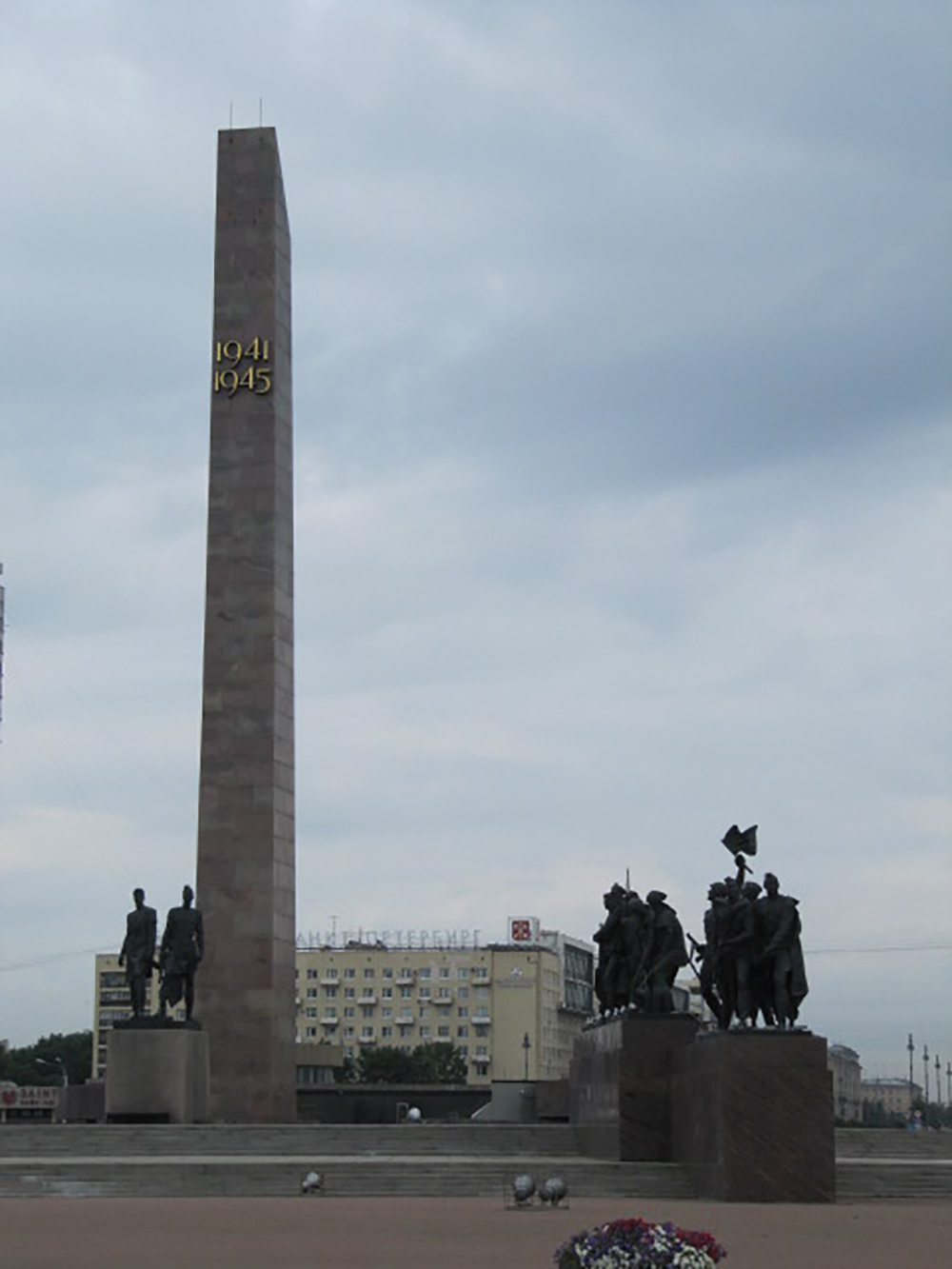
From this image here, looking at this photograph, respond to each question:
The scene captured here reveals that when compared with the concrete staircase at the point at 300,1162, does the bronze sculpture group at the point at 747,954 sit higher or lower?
higher

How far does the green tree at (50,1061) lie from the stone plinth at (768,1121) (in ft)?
316

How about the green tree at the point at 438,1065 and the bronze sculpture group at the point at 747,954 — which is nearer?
the bronze sculpture group at the point at 747,954

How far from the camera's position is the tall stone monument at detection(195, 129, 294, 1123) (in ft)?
108

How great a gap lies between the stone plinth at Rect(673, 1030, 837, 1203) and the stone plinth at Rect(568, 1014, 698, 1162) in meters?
2.08

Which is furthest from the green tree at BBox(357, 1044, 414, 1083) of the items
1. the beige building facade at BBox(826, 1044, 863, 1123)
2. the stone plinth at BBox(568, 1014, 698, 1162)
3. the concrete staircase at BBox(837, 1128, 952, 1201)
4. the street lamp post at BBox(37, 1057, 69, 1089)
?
the concrete staircase at BBox(837, 1128, 952, 1201)

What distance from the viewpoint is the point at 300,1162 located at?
21547mm

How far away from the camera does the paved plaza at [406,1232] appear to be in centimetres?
1317

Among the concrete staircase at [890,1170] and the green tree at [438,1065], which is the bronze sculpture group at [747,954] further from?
the green tree at [438,1065]

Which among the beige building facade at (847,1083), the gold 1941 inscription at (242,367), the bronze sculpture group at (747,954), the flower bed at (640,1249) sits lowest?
the beige building facade at (847,1083)

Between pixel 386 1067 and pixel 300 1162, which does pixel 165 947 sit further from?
pixel 386 1067

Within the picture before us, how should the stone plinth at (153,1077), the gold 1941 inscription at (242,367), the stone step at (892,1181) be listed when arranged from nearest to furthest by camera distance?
the stone step at (892,1181) < the stone plinth at (153,1077) < the gold 1941 inscription at (242,367)

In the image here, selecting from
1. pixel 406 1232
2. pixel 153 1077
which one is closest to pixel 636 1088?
pixel 153 1077

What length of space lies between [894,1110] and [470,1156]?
178m

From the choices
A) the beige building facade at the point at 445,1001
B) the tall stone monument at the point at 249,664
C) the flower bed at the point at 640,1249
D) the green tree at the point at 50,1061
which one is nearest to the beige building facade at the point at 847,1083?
the beige building facade at the point at 445,1001
